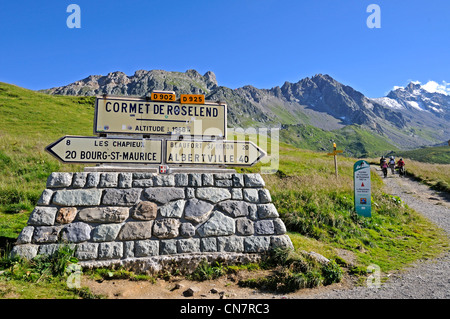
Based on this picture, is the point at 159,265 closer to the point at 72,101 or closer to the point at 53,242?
the point at 53,242

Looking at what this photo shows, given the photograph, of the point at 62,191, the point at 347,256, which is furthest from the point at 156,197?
the point at 347,256

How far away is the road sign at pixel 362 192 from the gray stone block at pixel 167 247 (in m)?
7.34

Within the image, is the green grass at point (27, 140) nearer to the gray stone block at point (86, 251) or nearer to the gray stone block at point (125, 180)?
the gray stone block at point (86, 251)

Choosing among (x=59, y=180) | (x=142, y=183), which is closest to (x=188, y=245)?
(x=142, y=183)

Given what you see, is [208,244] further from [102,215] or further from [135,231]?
[102,215]

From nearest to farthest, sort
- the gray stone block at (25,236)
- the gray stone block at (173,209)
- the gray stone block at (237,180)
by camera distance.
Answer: the gray stone block at (25,236), the gray stone block at (173,209), the gray stone block at (237,180)

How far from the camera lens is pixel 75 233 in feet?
18.9

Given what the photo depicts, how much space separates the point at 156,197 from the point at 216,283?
7.57 feet

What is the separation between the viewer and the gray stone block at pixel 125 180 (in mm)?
6305

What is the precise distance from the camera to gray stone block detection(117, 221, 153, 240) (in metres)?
5.91

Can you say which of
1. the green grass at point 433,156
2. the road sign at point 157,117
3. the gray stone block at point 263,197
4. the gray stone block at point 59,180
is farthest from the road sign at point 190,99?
the green grass at point 433,156

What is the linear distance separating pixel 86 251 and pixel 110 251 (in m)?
0.48

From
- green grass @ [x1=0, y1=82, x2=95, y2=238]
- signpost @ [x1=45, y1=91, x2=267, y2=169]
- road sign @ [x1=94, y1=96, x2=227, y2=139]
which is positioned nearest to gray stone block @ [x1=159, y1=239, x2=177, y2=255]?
signpost @ [x1=45, y1=91, x2=267, y2=169]
